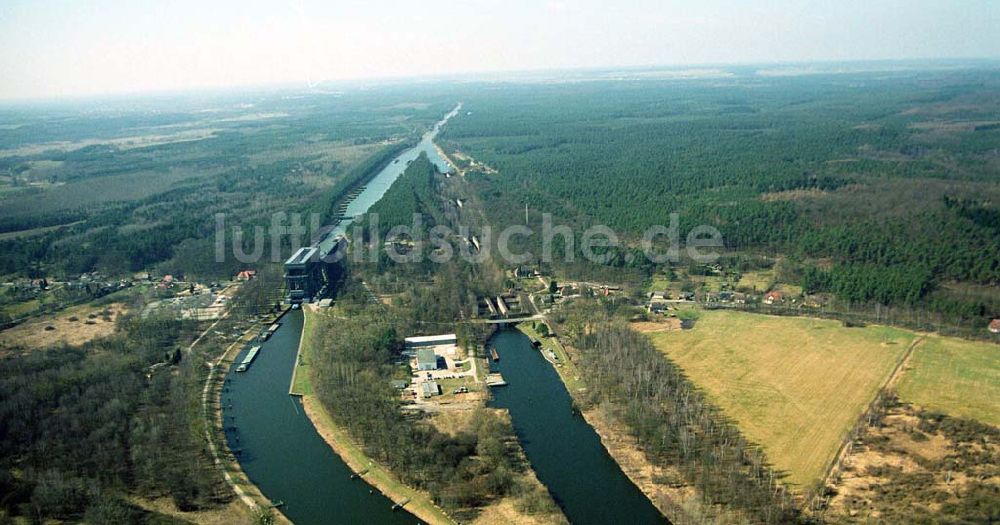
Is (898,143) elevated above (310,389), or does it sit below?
above

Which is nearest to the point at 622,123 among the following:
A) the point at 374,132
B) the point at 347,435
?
the point at 374,132

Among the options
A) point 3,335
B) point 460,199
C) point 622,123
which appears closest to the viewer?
point 3,335

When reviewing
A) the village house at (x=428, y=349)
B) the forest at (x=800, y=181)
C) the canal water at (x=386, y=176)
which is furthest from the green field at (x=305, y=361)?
the canal water at (x=386, y=176)

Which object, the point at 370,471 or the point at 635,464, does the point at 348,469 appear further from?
the point at 635,464

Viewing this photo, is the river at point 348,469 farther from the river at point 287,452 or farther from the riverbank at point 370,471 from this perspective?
the riverbank at point 370,471

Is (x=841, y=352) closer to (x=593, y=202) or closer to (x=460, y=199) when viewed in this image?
(x=593, y=202)

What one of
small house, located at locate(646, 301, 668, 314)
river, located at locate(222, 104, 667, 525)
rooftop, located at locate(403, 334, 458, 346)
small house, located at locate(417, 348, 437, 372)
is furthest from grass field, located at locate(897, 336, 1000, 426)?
rooftop, located at locate(403, 334, 458, 346)

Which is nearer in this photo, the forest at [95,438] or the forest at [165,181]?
the forest at [95,438]
